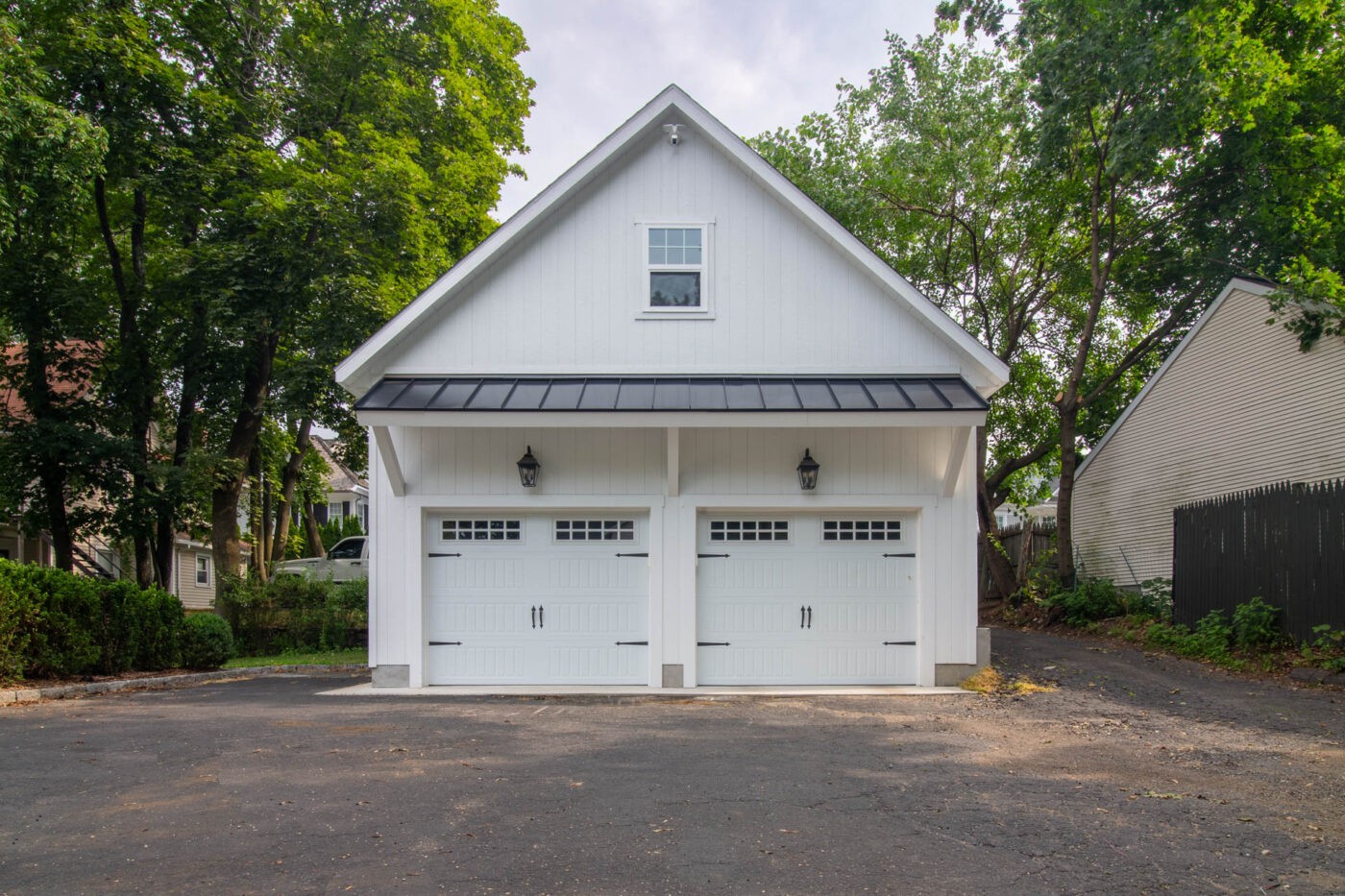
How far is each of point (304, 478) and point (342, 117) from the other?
1488 centimetres

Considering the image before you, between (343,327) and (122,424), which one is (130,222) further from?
(343,327)

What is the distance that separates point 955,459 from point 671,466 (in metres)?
3.37

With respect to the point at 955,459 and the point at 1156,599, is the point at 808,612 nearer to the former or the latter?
the point at 955,459

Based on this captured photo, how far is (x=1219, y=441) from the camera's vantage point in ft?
57.1

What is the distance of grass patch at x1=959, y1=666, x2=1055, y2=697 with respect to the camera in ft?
37.2

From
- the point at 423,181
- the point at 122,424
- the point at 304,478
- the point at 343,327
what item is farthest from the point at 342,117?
the point at 304,478

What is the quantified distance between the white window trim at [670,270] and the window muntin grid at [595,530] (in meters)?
2.59

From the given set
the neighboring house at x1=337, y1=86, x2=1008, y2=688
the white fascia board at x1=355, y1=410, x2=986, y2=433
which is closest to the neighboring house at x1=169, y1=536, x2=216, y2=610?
the neighboring house at x1=337, y1=86, x2=1008, y2=688

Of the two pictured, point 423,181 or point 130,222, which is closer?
point 423,181

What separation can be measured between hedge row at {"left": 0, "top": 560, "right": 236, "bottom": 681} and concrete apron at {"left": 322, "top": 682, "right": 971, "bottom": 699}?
3.34 m

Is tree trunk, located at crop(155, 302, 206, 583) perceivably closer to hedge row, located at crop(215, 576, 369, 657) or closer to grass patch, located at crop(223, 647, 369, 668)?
hedge row, located at crop(215, 576, 369, 657)

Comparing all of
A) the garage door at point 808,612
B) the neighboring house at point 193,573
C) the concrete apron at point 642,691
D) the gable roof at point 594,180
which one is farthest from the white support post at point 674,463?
the neighboring house at point 193,573

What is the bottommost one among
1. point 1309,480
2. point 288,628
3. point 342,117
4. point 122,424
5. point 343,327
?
point 288,628

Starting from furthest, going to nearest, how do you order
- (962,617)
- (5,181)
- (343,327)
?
(343,327) < (5,181) < (962,617)
